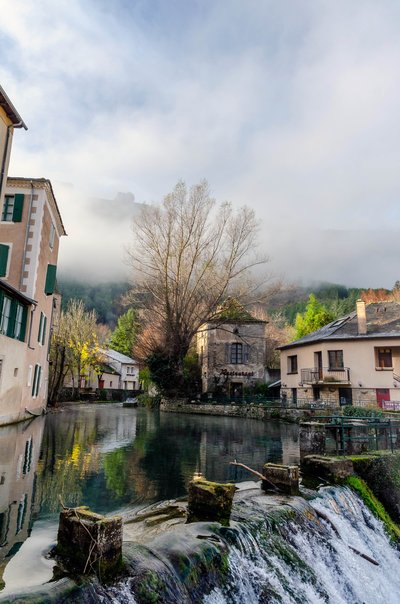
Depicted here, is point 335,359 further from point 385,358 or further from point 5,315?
point 5,315

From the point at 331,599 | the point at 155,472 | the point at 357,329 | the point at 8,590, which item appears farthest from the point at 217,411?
the point at 8,590

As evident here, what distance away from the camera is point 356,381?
1088 inches

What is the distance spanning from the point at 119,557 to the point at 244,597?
5.40 feet

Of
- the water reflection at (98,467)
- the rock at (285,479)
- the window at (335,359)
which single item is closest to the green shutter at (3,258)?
the water reflection at (98,467)

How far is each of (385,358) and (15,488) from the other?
25.8 meters

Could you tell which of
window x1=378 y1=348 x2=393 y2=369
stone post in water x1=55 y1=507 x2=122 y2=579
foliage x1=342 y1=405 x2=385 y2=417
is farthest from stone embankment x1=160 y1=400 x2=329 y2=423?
stone post in water x1=55 y1=507 x2=122 y2=579

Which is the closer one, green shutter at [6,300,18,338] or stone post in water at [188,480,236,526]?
stone post in water at [188,480,236,526]

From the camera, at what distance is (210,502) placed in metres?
5.57

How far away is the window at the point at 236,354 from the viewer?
39341 mm

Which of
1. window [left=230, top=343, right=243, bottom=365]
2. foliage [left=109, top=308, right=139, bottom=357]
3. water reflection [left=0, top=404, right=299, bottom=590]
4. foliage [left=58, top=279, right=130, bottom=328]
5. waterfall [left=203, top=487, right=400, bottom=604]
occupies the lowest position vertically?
waterfall [left=203, top=487, right=400, bottom=604]

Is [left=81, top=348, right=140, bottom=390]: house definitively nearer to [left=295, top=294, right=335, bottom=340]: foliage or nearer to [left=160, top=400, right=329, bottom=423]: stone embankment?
[left=295, top=294, right=335, bottom=340]: foliage

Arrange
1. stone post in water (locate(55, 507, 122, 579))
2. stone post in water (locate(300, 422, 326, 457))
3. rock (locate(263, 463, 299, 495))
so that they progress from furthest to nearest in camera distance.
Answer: stone post in water (locate(300, 422, 326, 457))
rock (locate(263, 463, 299, 495))
stone post in water (locate(55, 507, 122, 579))

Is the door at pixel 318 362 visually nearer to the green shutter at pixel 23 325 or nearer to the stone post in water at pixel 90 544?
the green shutter at pixel 23 325

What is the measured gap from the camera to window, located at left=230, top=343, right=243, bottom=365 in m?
39.3
